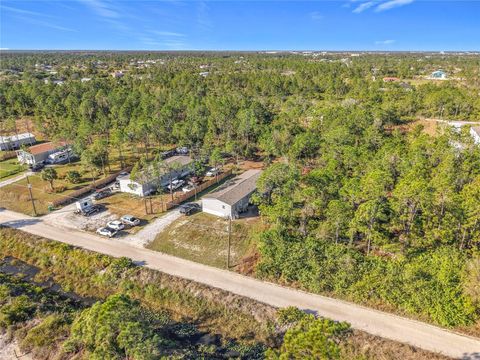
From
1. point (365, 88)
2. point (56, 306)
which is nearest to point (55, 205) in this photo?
point (56, 306)

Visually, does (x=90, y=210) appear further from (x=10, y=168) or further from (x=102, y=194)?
(x=10, y=168)

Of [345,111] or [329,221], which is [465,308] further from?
A: [345,111]

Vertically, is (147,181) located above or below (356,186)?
below

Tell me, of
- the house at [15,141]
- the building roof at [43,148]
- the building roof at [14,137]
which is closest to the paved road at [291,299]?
the building roof at [43,148]

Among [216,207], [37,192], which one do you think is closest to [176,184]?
[216,207]

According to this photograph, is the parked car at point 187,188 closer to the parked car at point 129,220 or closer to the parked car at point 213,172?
the parked car at point 213,172

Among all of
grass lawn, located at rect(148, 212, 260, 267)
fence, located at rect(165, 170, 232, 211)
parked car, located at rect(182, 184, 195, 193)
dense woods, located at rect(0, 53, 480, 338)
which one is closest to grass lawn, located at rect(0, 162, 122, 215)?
dense woods, located at rect(0, 53, 480, 338)

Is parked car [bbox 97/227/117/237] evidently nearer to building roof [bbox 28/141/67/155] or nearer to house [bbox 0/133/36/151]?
building roof [bbox 28/141/67/155]
